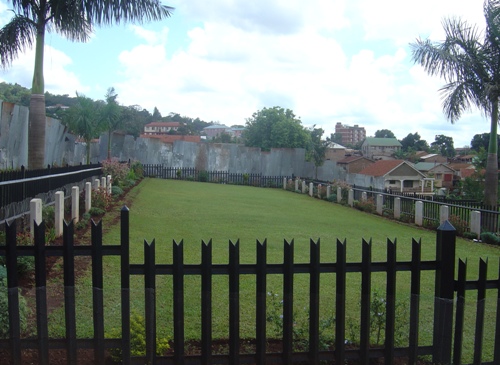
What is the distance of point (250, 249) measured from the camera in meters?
9.80

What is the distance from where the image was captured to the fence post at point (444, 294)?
164 inches

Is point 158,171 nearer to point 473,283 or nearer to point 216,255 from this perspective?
point 216,255

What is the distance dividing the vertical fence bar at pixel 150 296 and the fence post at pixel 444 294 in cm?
231

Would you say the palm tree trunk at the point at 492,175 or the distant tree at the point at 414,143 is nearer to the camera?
the palm tree trunk at the point at 492,175

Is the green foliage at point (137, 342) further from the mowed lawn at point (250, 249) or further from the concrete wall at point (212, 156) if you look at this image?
the concrete wall at point (212, 156)

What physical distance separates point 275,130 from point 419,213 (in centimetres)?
4748

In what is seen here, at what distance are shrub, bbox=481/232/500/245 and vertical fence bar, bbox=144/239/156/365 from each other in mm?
12424

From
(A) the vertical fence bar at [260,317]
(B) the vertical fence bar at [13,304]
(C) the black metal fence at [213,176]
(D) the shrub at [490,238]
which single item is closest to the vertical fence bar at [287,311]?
(A) the vertical fence bar at [260,317]

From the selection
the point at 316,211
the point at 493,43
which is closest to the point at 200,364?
the point at 316,211

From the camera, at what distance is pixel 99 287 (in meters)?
3.81

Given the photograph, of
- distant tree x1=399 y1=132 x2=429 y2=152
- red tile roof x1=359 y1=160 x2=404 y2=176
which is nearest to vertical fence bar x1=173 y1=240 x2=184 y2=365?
red tile roof x1=359 y1=160 x2=404 y2=176

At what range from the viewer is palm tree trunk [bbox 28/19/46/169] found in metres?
13.1

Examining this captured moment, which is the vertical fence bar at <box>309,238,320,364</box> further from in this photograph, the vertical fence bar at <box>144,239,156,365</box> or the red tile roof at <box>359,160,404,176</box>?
the red tile roof at <box>359,160,404,176</box>

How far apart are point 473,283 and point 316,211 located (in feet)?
50.3
